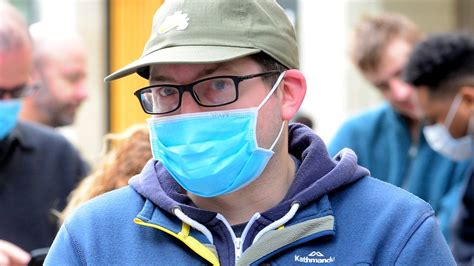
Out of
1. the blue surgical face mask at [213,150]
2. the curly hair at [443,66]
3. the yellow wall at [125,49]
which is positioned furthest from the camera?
the yellow wall at [125,49]

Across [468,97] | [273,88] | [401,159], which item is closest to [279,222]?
[273,88]

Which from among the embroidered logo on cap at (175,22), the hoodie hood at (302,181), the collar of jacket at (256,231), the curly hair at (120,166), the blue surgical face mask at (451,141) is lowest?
the blue surgical face mask at (451,141)

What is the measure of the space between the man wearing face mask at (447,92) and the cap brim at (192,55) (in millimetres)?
2568

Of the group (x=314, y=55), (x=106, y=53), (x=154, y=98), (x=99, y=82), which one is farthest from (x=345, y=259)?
(x=314, y=55)

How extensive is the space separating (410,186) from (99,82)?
2.25 m

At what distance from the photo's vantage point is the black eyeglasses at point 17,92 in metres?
4.01

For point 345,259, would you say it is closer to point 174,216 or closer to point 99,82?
point 174,216

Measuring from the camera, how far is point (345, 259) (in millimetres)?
2264

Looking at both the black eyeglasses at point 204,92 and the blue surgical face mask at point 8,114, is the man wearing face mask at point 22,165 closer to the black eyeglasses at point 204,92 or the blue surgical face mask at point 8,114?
the blue surgical face mask at point 8,114

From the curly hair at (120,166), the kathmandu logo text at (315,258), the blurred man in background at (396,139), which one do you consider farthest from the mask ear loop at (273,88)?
the blurred man in background at (396,139)

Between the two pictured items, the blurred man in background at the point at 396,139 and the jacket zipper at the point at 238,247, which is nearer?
the jacket zipper at the point at 238,247

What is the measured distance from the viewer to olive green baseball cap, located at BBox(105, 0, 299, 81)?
226cm

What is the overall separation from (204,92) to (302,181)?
0.34 meters

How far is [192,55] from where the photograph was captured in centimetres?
224
